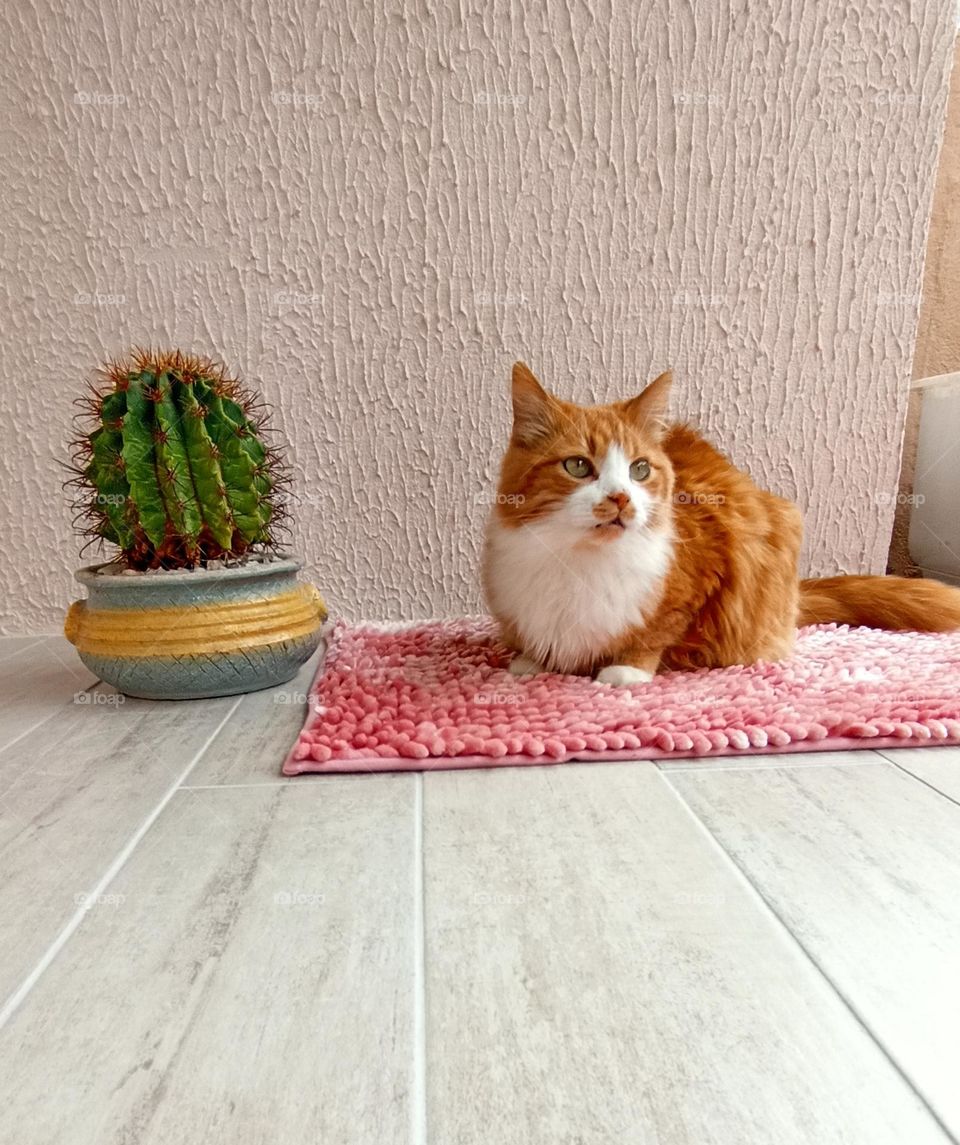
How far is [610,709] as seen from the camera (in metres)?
0.98

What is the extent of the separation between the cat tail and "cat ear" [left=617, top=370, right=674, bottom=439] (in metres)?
0.49

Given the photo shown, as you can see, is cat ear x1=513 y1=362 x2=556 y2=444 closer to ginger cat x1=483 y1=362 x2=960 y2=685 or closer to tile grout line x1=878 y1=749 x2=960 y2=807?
ginger cat x1=483 y1=362 x2=960 y2=685

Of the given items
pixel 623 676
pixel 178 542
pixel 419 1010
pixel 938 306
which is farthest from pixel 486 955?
pixel 938 306

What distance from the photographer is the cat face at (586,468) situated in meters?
1.05

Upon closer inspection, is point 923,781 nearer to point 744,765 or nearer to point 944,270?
point 744,765

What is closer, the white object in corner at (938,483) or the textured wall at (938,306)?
the white object in corner at (938,483)

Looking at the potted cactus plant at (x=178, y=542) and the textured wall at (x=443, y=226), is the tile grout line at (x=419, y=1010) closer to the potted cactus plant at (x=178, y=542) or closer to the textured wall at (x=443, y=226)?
the potted cactus plant at (x=178, y=542)

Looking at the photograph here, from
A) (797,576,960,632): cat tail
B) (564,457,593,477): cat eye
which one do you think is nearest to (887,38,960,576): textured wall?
(797,576,960,632): cat tail

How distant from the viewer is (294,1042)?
0.44 metres

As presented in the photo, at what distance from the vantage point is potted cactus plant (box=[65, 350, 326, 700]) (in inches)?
40.8

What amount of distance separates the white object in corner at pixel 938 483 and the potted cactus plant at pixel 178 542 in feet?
4.93

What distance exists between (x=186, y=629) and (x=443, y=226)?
92cm

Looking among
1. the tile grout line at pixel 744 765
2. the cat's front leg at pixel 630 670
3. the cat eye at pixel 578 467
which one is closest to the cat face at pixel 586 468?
the cat eye at pixel 578 467

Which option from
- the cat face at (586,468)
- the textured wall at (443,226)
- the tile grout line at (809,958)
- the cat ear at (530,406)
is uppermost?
the textured wall at (443,226)
